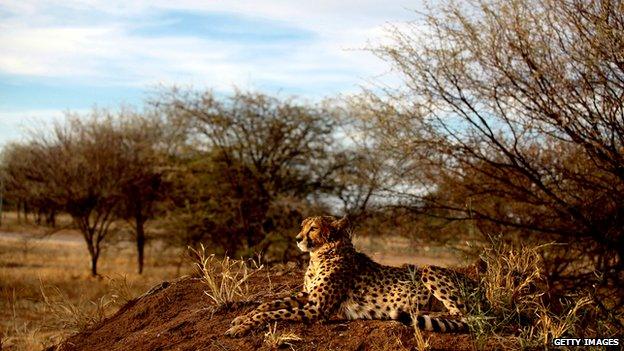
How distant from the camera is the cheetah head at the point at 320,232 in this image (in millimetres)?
5258

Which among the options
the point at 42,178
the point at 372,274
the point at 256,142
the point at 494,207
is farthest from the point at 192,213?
the point at 372,274

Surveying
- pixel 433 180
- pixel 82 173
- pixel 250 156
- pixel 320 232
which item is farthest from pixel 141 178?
pixel 320 232

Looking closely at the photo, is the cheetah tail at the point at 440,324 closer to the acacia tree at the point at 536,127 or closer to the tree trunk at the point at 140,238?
the acacia tree at the point at 536,127

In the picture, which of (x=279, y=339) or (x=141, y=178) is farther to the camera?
(x=141, y=178)

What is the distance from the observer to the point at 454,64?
9570 millimetres

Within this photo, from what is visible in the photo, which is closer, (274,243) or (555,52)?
(555,52)

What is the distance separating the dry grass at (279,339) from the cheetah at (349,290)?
0.22 metres

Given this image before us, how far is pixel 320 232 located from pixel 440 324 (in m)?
1.18

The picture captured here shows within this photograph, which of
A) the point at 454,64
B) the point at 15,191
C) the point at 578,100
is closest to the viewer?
the point at 578,100

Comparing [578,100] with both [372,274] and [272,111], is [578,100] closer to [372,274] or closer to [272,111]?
[372,274]

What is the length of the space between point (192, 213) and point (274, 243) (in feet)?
10.0

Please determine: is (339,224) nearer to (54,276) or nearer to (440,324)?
(440,324)

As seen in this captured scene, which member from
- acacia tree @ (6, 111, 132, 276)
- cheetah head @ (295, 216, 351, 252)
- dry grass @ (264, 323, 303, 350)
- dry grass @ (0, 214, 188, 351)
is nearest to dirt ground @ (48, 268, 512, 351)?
dry grass @ (264, 323, 303, 350)

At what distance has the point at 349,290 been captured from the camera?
5059 millimetres
